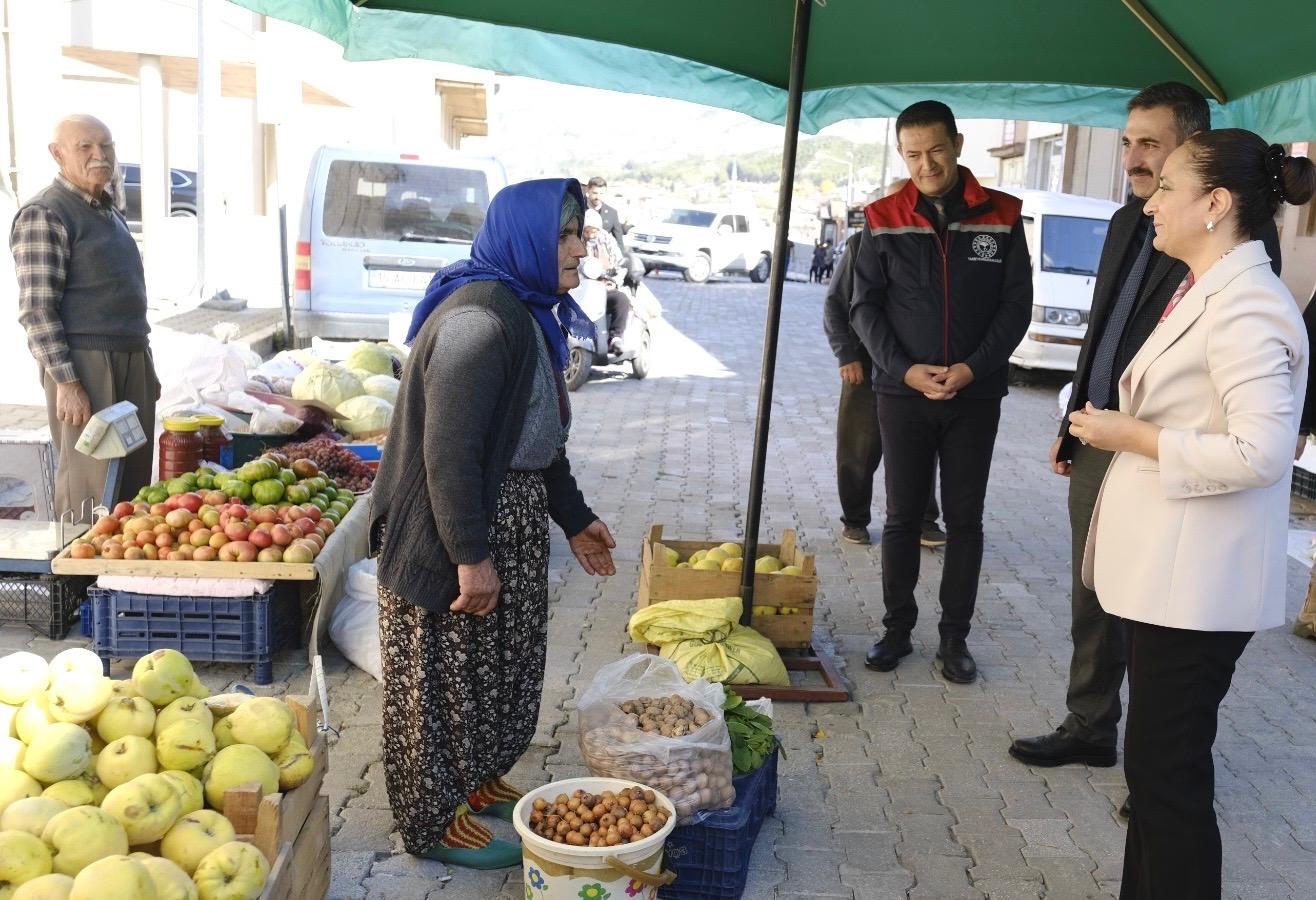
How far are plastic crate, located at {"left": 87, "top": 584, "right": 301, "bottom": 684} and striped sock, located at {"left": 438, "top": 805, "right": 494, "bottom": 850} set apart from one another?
62.7 inches

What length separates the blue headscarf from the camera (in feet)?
10.5

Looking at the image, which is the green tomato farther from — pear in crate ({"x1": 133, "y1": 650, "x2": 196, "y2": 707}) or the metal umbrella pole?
pear in crate ({"x1": 133, "y1": 650, "x2": 196, "y2": 707})

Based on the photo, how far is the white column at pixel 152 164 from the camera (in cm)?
1752

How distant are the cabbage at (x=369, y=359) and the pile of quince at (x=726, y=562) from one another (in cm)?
381

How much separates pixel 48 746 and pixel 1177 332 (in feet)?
8.76

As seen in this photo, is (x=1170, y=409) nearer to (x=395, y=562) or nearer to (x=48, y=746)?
(x=395, y=562)

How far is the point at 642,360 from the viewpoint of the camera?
1399cm

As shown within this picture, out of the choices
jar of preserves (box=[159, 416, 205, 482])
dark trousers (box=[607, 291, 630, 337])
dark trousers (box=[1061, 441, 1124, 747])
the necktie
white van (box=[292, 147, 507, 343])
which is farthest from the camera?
dark trousers (box=[607, 291, 630, 337])

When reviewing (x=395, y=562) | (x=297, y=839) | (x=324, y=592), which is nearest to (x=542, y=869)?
(x=297, y=839)

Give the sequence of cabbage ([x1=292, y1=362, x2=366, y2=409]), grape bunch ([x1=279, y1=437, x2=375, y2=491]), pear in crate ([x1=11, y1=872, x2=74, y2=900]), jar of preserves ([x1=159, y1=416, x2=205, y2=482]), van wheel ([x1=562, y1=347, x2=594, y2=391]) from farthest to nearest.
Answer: van wheel ([x1=562, y1=347, x2=594, y2=391])
cabbage ([x1=292, y1=362, x2=366, y2=409])
grape bunch ([x1=279, y1=437, x2=375, y2=491])
jar of preserves ([x1=159, y1=416, x2=205, y2=482])
pear in crate ([x1=11, y1=872, x2=74, y2=900])

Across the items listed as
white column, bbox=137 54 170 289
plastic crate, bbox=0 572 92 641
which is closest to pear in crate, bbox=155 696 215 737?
plastic crate, bbox=0 572 92 641

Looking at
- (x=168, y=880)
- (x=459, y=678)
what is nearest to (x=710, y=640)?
(x=459, y=678)

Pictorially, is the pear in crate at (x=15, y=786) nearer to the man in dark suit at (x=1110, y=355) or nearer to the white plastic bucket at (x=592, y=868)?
the white plastic bucket at (x=592, y=868)

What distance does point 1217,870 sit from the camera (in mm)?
2893
